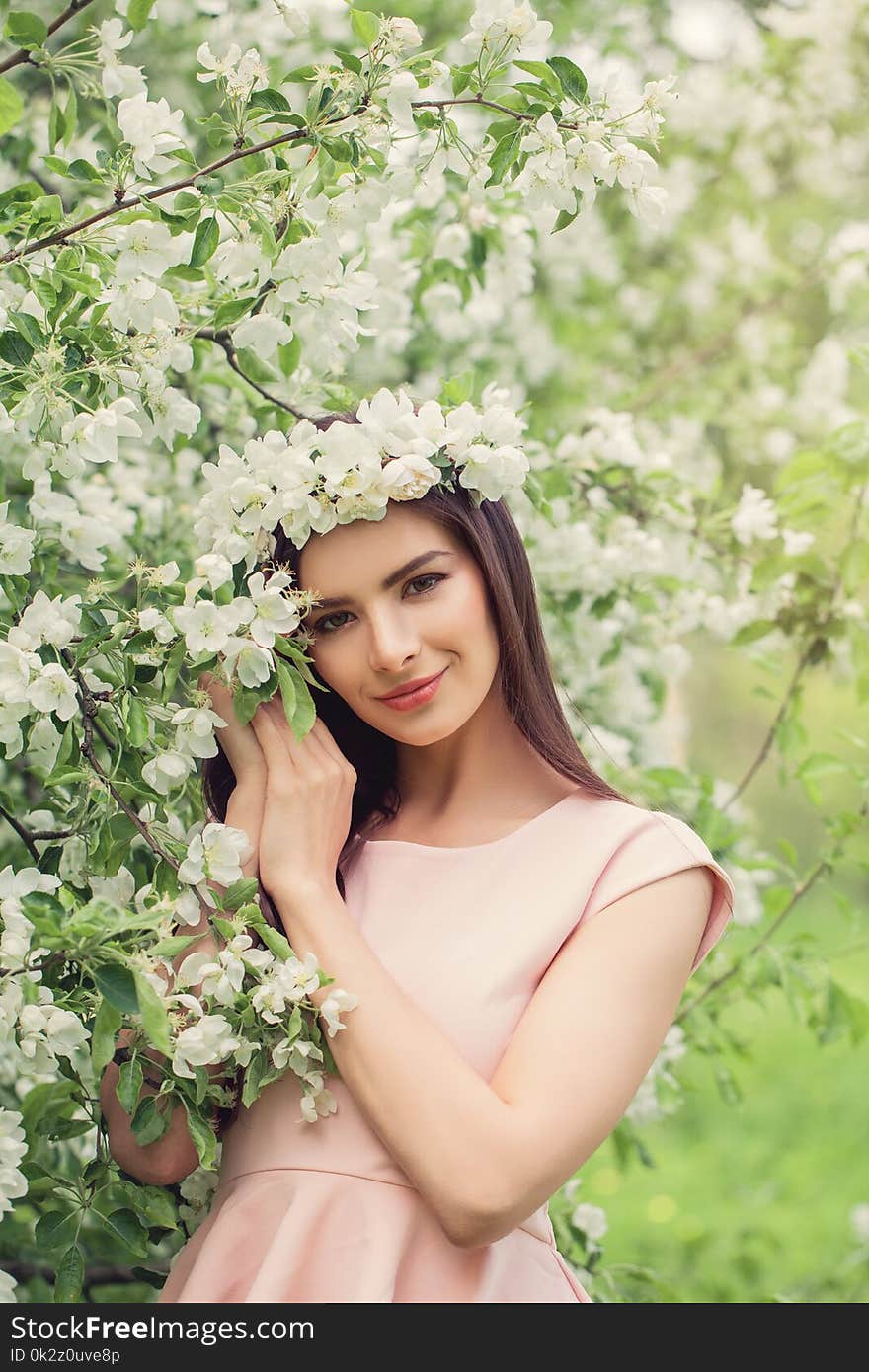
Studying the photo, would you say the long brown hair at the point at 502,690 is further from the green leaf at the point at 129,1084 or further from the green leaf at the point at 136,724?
the green leaf at the point at 129,1084

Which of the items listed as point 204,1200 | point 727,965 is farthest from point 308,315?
point 727,965

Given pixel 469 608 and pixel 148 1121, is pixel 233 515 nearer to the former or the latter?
pixel 469 608

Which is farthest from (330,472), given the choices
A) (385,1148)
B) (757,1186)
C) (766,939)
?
(757,1186)

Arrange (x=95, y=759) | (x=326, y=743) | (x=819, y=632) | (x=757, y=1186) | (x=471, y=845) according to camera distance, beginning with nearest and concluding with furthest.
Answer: (x=95, y=759), (x=326, y=743), (x=471, y=845), (x=819, y=632), (x=757, y=1186)

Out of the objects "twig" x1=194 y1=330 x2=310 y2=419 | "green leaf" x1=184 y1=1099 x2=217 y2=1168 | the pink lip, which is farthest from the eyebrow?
"green leaf" x1=184 y1=1099 x2=217 y2=1168

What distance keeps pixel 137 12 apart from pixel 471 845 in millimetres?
1103

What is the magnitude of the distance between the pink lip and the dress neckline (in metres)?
0.25

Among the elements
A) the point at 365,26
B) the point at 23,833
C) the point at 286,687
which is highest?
the point at 365,26

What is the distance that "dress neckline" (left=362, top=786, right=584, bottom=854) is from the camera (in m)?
1.81

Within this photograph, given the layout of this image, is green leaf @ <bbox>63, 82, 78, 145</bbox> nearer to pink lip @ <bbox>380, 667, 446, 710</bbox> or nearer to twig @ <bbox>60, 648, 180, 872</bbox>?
twig @ <bbox>60, 648, 180, 872</bbox>

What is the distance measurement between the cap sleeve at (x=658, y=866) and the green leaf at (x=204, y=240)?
86 cm

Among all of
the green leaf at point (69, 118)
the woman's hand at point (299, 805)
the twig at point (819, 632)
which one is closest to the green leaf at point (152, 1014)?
the woman's hand at point (299, 805)

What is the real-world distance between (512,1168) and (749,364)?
361cm

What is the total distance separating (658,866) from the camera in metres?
1.63
